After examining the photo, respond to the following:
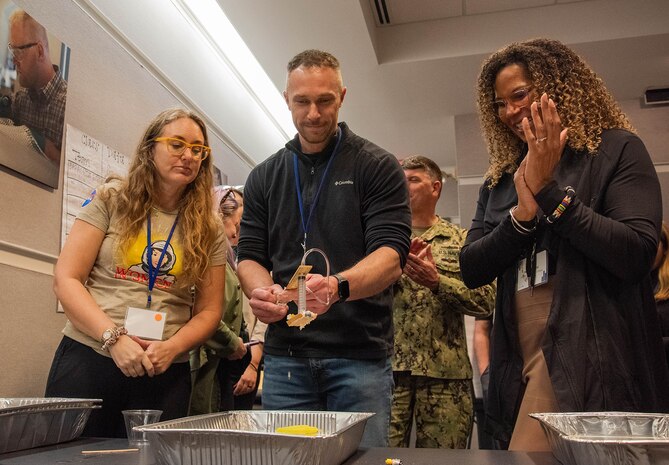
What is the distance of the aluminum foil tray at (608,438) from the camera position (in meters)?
0.68

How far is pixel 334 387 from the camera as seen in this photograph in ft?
4.64

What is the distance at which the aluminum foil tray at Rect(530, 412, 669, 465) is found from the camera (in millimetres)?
678

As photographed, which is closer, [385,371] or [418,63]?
[385,371]

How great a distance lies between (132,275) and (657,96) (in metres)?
3.94

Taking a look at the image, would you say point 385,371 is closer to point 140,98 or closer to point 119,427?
point 119,427

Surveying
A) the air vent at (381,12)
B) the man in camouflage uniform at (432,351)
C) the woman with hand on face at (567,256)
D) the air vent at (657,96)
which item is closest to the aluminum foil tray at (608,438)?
the woman with hand on face at (567,256)

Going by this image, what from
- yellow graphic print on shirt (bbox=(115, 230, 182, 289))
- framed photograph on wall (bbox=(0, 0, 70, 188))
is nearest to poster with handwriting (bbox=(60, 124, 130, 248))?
framed photograph on wall (bbox=(0, 0, 70, 188))

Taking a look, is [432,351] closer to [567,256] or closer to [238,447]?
[567,256]

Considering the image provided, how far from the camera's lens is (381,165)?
1.57 metres

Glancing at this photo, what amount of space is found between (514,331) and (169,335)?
2.85 feet

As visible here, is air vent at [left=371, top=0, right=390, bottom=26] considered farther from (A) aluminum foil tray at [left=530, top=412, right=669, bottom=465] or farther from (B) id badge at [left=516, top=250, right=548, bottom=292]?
(A) aluminum foil tray at [left=530, top=412, right=669, bottom=465]

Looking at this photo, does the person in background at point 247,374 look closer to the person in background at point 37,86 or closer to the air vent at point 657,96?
the person in background at point 37,86

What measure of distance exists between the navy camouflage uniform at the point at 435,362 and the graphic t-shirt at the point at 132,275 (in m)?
0.95

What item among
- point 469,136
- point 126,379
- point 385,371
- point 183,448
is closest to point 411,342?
point 385,371
